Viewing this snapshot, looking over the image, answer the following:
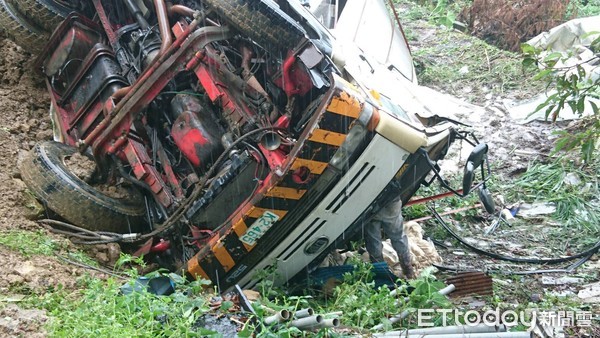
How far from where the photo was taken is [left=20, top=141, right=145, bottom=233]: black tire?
13.8ft

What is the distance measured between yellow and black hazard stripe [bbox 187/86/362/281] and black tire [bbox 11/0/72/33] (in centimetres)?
248

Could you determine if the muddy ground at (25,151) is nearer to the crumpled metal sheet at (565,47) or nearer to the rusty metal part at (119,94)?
the crumpled metal sheet at (565,47)

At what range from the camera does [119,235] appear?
166 inches

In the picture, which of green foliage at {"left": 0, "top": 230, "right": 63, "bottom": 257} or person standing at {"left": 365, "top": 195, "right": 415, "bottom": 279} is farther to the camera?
person standing at {"left": 365, "top": 195, "right": 415, "bottom": 279}

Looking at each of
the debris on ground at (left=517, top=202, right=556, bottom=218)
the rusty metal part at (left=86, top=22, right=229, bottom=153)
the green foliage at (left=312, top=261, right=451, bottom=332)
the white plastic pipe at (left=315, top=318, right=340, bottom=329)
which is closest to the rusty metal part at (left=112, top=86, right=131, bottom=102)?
the rusty metal part at (left=86, top=22, right=229, bottom=153)

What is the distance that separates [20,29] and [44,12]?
250mm

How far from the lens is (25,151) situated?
4.82m

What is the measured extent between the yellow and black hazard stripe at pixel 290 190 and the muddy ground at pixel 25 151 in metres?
0.78

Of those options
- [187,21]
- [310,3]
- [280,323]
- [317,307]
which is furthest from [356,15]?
[280,323]

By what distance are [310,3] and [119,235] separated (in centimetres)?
254

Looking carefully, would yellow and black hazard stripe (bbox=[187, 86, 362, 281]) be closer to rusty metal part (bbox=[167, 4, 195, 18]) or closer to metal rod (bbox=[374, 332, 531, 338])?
metal rod (bbox=[374, 332, 531, 338])

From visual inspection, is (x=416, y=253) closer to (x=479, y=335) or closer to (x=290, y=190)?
(x=290, y=190)

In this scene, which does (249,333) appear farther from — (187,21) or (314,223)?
(187,21)

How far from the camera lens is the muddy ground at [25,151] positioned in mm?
3115
